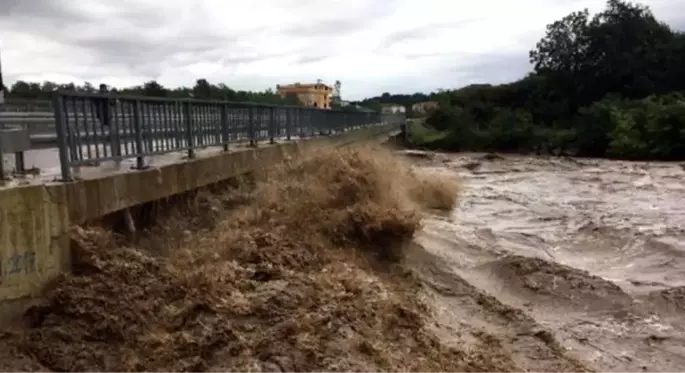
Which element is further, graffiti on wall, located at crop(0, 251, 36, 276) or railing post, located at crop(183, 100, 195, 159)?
railing post, located at crop(183, 100, 195, 159)

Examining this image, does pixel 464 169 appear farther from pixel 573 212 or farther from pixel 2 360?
pixel 2 360

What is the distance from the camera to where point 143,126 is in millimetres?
8148

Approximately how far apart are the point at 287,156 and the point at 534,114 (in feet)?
152

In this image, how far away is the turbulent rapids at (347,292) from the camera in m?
5.58

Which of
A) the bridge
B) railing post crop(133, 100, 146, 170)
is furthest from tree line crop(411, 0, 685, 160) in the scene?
railing post crop(133, 100, 146, 170)

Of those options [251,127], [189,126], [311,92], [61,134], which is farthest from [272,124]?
[311,92]

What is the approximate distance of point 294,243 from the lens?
340 inches

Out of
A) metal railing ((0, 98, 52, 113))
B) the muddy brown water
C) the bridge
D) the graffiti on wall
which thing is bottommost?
the muddy brown water

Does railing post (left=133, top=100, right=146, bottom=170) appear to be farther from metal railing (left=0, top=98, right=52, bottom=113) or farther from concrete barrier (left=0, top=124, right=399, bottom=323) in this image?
metal railing (left=0, top=98, right=52, bottom=113)

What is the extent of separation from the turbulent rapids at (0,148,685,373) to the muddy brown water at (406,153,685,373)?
31 millimetres

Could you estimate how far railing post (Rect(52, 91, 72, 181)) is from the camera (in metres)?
6.09

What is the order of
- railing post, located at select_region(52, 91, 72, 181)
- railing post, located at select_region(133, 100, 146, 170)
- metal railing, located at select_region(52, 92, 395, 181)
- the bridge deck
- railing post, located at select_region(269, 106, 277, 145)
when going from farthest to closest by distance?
railing post, located at select_region(269, 106, 277, 145) < railing post, located at select_region(133, 100, 146, 170) < metal railing, located at select_region(52, 92, 395, 181) < the bridge deck < railing post, located at select_region(52, 91, 72, 181)

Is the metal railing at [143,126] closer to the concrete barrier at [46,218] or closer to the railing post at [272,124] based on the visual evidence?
the railing post at [272,124]

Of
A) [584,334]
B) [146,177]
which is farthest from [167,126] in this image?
[584,334]
